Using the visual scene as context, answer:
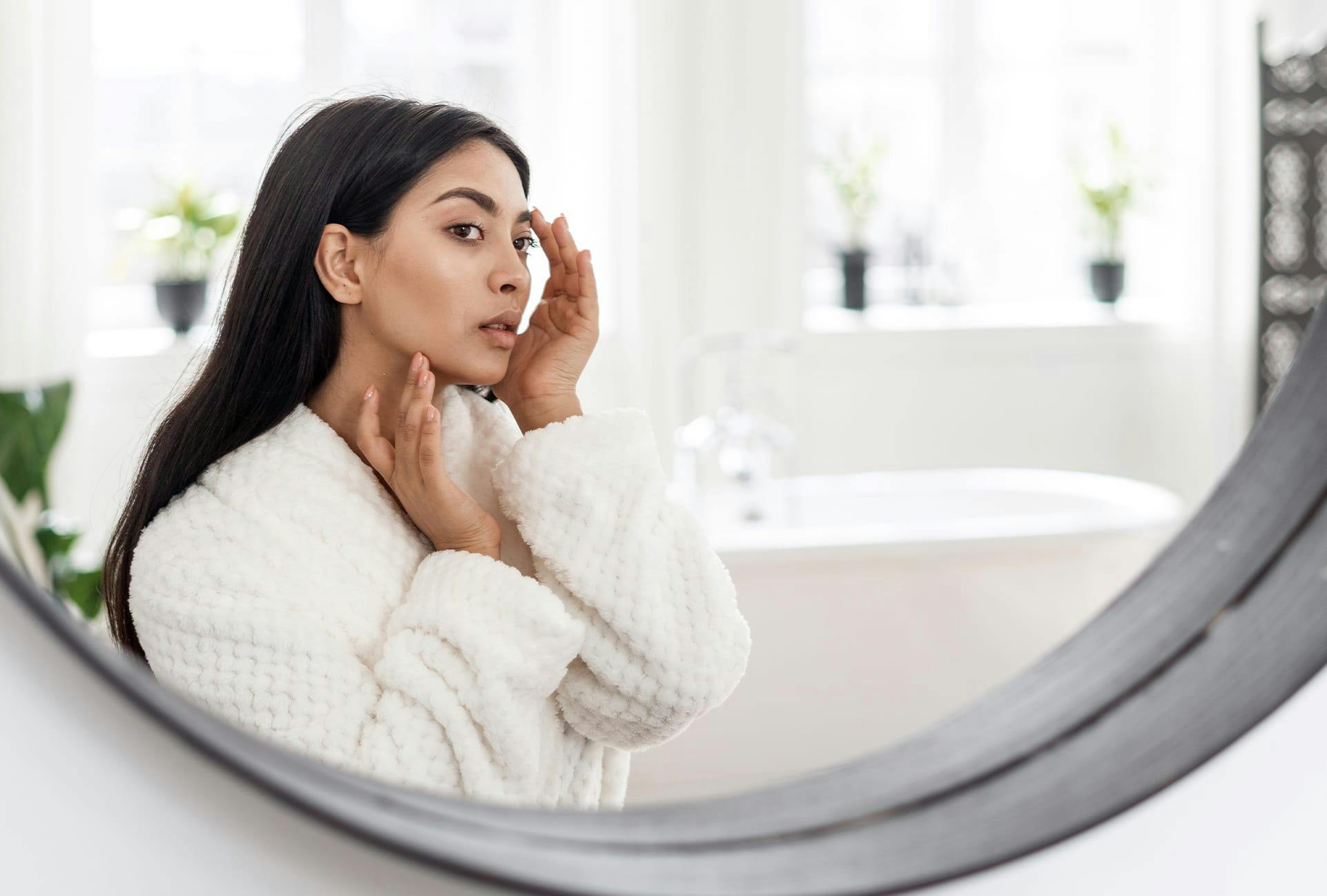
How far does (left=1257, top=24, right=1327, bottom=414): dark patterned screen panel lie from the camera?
4.20ft

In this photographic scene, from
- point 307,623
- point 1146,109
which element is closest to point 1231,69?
point 1146,109

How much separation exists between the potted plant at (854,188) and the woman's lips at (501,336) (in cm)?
130

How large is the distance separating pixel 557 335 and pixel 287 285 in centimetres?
7

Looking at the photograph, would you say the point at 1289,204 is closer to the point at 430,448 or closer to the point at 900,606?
the point at 900,606

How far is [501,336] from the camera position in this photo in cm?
29

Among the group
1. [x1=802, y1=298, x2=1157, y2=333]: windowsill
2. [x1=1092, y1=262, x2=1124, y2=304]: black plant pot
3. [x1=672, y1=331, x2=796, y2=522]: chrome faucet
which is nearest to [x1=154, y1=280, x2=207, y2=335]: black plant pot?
[x1=672, y1=331, x2=796, y2=522]: chrome faucet

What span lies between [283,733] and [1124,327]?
153cm

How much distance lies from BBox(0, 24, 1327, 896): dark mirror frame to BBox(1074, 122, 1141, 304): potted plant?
1.37 metres

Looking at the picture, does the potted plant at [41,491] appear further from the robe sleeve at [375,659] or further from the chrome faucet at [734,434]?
the chrome faucet at [734,434]

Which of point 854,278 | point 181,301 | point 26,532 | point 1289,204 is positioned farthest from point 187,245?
point 1289,204

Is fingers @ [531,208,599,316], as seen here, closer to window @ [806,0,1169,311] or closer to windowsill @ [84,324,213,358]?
windowsill @ [84,324,213,358]

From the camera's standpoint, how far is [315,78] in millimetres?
365

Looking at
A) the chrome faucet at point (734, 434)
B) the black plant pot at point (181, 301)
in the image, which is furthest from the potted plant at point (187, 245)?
the chrome faucet at point (734, 434)

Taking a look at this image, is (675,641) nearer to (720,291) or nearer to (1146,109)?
(720,291)
